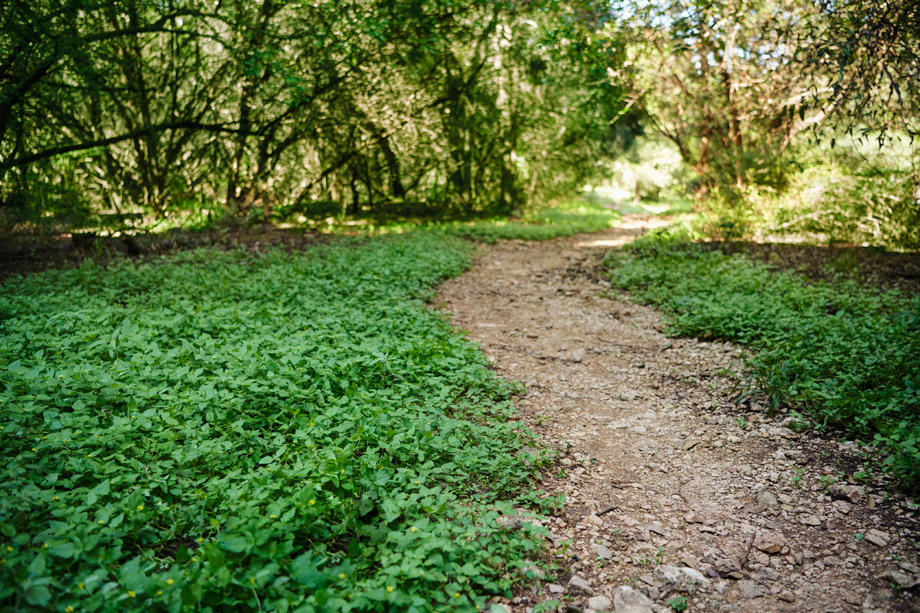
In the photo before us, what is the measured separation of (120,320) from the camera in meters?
5.48

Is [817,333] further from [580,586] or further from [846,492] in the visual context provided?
[580,586]

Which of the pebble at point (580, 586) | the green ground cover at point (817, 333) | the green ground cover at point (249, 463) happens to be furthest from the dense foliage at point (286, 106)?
the pebble at point (580, 586)

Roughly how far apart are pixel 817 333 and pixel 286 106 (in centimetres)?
1209

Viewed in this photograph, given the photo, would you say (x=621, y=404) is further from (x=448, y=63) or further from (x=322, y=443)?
(x=448, y=63)

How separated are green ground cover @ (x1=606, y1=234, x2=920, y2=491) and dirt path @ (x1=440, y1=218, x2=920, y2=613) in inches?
11.3

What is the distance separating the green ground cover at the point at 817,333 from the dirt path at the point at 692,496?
29 cm

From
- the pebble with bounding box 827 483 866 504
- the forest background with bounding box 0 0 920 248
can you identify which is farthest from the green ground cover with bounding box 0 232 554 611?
the forest background with bounding box 0 0 920 248

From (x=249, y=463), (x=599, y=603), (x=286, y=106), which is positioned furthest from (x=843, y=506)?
(x=286, y=106)

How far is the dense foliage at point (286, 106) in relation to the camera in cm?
874

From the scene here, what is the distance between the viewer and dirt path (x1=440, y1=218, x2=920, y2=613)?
8.72 ft

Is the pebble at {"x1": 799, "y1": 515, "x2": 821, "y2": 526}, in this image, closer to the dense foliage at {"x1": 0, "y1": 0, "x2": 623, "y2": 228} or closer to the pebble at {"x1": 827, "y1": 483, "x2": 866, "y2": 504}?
the pebble at {"x1": 827, "y1": 483, "x2": 866, "y2": 504}

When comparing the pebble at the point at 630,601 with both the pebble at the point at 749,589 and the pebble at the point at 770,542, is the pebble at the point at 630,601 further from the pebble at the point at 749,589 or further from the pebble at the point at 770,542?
the pebble at the point at 770,542

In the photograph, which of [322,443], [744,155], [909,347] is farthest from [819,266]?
[322,443]

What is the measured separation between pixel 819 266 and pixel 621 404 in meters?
6.01
